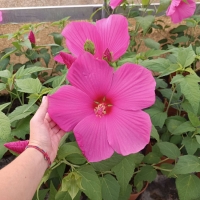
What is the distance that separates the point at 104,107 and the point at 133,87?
0.08 metres

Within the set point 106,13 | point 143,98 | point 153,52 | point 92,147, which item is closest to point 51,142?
point 92,147

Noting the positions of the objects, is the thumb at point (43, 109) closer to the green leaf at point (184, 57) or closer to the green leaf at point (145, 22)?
the green leaf at point (184, 57)

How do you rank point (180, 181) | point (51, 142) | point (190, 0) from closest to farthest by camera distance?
1. point (51, 142)
2. point (180, 181)
3. point (190, 0)

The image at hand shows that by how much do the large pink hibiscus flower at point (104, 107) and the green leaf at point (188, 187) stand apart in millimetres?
380

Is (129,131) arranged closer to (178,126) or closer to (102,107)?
(102,107)

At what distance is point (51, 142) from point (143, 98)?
0.24m

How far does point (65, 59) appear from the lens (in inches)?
21.5

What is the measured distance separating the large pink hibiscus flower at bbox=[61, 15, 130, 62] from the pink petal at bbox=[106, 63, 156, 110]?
56 mm

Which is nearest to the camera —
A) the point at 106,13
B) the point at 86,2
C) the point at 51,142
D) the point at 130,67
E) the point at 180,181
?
the point at 130,67

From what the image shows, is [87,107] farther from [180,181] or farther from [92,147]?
[180,181]

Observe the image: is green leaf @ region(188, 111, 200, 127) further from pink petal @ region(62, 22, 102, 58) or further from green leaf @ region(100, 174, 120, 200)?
pink petal @ region(62, 22, 102, 58)

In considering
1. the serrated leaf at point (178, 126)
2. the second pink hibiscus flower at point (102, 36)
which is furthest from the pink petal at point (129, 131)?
the serrated leaf at point (178, 126)

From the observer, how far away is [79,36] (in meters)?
0.57

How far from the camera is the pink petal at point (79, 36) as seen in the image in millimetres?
562
